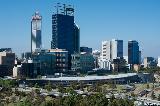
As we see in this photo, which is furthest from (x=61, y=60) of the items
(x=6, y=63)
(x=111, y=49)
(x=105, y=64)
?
(x=111, y=49)

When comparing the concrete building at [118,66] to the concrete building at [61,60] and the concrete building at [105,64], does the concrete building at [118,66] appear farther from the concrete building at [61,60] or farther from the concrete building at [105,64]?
the concrete building at [61,60]

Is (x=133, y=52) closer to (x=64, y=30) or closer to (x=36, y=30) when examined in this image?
(x=64, y=30)

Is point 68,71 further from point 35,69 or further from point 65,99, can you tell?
point 65,99

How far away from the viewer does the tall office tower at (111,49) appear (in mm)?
99375

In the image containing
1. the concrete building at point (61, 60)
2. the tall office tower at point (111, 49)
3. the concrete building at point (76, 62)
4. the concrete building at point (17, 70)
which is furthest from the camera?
the tall office tower at point (111, 49)

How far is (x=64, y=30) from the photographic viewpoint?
3489 inches

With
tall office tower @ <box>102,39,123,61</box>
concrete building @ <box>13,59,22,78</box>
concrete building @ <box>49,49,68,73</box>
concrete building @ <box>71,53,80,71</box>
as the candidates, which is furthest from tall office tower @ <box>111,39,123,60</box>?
concrete building @ <box>13,59,22,78</box>

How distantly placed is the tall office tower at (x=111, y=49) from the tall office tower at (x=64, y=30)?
36.2 ft

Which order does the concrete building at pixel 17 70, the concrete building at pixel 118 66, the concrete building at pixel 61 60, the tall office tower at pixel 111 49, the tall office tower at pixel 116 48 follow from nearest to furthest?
the concrete building at pixel 17 70 < the concrete building at pixel 61 60 < the concrete building at pixel 118 66 < the tall office tower at pixel 111 49 < the tall office tower at pixel 116 48

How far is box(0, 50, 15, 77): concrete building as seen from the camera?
6552 centimetres

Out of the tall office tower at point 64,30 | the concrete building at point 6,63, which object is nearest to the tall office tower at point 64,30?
the tall office tower at point 64,30

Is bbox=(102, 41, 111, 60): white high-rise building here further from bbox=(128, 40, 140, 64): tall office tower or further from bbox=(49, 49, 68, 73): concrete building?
bbox=(49, 49, 68, 73): concrete building

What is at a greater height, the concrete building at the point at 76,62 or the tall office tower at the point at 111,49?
the tall office tower at the point at 111,49

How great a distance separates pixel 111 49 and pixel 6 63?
37.0m
